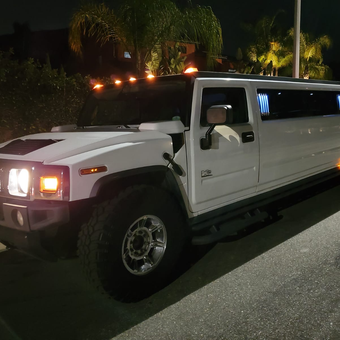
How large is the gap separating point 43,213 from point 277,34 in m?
30.1

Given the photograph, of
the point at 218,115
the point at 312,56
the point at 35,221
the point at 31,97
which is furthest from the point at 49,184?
the point at 312,56

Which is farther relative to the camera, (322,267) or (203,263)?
(203,263)

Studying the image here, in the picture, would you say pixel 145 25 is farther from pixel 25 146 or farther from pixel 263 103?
pixel 25 146

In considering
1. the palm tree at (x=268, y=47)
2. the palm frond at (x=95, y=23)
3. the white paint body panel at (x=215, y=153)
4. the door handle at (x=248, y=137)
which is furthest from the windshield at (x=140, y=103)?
the palm tree at (x=268, y=47)

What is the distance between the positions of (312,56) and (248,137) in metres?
29.0

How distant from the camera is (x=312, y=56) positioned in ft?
98.2

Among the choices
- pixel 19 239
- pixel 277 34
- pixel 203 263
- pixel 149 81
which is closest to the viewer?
pixel 19 239

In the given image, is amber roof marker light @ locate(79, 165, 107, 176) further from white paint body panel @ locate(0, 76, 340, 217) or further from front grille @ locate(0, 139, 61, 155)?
front grille @ locate(0, 139, 61, 155)

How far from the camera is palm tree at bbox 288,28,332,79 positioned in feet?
94.8

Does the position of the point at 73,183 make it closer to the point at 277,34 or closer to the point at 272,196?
the point at 272,196

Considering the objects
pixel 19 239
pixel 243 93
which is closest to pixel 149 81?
pixel 243 93

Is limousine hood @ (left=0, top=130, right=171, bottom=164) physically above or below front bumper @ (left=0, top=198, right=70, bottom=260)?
above

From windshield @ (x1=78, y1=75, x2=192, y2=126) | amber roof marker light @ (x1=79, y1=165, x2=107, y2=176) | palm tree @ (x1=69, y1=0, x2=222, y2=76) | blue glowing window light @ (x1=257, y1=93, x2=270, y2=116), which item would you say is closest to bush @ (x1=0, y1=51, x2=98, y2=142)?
palm tree @ (x1=69, y1=0, x2=222, y2=76)

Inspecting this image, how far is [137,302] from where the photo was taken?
326 centimetres
